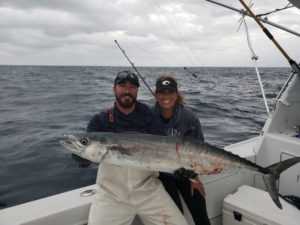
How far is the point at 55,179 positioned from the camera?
588cm

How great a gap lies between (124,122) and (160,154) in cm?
70

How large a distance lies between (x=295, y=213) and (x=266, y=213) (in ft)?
1.11

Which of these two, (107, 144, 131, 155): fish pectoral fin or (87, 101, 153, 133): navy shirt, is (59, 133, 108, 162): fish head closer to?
(107, 144, 131, 155): fish pectoral fin

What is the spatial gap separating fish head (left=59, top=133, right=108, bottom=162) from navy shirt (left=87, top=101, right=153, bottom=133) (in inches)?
17.5

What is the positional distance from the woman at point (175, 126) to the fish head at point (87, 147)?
0.76 meters

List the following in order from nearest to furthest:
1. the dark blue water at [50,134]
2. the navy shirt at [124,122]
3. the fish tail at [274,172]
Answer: the fish tail at [274,172], the navy shirt at [124,122], the dark blue water at [50,134]

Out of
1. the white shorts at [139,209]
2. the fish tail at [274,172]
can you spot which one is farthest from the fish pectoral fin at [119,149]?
the fish tail at [274,172]

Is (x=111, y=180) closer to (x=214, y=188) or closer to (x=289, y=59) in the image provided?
(x=214, y=188)

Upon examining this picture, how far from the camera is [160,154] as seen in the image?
104 inches

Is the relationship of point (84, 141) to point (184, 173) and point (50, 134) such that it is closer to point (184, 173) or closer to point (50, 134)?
point (184, 173)

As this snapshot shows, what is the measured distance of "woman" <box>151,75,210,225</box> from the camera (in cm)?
298

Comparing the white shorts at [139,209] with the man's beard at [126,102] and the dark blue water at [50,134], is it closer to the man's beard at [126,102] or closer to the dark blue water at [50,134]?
the man's beard at [126,102]

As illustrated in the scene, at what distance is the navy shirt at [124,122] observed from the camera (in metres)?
3.12

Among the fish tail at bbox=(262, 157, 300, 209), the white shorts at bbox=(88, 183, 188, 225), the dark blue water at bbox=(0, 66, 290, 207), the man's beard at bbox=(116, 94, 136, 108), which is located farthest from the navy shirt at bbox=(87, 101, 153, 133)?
the fish tail at bbox=(262, 157, 300, 209)
